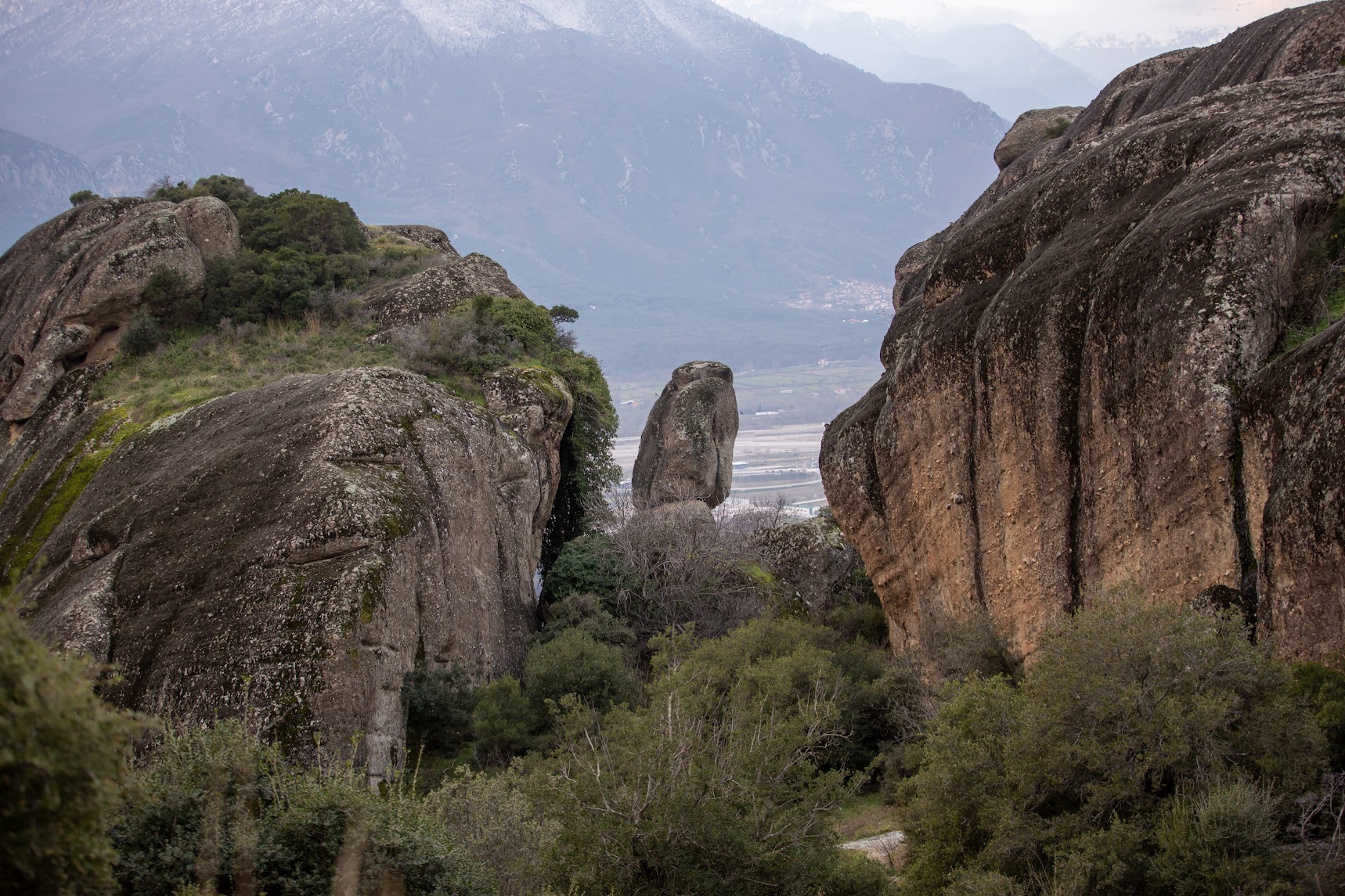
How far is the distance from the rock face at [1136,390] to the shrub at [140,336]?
2320 cm

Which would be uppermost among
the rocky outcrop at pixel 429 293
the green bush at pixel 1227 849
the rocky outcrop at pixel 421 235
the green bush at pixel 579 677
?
the rocky outcrop at pixel 421 235

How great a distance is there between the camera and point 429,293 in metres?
35.9

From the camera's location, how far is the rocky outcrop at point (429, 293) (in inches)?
1379

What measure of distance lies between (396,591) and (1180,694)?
14.2 m

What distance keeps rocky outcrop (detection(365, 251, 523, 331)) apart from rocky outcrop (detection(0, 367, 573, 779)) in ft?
29.4

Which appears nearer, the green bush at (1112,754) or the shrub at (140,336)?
the green bush at (1112,754)

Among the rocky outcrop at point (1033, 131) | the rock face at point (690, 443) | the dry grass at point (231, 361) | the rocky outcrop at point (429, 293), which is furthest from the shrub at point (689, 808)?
the rocky outcrop at point (1033, 131)

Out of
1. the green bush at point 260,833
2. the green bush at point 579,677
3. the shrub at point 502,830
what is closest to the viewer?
the green bush at point 260,833

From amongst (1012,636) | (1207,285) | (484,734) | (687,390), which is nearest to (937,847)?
(1012,636)

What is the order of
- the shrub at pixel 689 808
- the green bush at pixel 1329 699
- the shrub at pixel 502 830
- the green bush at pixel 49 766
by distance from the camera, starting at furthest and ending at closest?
the shrub at pixel 502 830, the shrub at pixel 689 808, the green bush at pixel 1329 699, the green bush at pixel 49 766

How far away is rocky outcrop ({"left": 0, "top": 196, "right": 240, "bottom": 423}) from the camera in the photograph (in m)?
33.5

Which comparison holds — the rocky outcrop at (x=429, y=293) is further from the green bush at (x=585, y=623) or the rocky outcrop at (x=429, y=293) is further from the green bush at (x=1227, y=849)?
the green bush at (x=1227, y=849)

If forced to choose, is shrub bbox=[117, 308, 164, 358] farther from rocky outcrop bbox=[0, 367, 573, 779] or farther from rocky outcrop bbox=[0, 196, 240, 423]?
rocky outcrop bbox=[0, 367, 573, 779]

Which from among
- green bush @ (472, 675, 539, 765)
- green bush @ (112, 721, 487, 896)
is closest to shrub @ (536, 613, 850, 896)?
green bush @ (112, 721, 487, 896)
